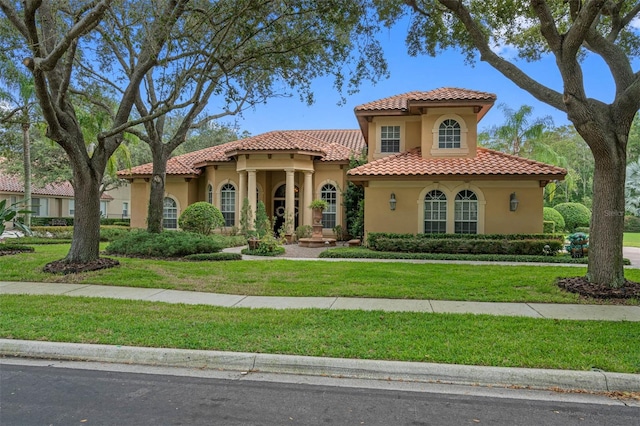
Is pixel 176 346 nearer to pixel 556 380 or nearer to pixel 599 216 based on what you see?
pixel 556 380

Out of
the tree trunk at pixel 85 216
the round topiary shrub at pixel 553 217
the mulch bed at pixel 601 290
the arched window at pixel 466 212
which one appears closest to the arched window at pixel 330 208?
the arched window at pixel 466 212

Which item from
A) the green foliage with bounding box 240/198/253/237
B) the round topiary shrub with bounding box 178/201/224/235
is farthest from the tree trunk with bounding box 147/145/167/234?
the green foliage with bounding box 240/198/253/237

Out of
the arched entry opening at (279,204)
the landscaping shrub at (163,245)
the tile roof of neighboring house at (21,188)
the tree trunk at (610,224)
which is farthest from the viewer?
the tile roof of neighboring house at (21,188)

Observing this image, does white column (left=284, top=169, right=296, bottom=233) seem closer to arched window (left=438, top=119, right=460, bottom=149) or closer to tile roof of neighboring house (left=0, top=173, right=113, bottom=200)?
arched window (left=438, top=119, right=460, bottom=149)

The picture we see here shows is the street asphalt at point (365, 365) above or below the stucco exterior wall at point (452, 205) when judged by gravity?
below

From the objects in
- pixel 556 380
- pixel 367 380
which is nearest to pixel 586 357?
pixel 556 380

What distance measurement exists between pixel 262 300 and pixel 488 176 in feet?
37.4

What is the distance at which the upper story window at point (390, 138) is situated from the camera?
62.6ft

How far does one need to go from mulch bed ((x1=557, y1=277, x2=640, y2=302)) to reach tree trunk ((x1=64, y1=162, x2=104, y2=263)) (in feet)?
37.9

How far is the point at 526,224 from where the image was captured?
16.2 meters

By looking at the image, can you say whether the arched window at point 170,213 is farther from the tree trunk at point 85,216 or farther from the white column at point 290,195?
the tree trunk at point 85,216

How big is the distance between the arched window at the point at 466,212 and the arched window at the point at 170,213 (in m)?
15.2

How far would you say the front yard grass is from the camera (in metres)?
8.56

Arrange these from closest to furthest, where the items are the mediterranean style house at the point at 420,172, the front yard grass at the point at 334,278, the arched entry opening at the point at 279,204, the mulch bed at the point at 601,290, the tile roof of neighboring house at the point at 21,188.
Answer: the mulch bed at the point at 601,290, the front yard grass at the point at 334,278, the mediterranean style house at the point at 420,172, the arched entry opening at the point at 279,204, the tile roof of neighboring house at the point at 21,188
